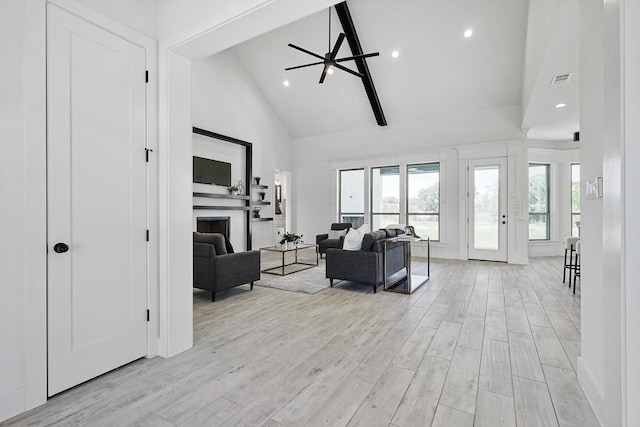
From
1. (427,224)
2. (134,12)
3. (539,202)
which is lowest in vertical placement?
(427,224)

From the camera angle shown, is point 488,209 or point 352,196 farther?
point 352,196

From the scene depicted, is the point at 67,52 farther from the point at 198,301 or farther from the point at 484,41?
the point at 484,41

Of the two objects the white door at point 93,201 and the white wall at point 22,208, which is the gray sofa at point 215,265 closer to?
the white door at point 93,201

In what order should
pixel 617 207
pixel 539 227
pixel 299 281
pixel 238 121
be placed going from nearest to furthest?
pixel 617 207 → pixel 299 281 → pixel 539 227 → pixel 238 121

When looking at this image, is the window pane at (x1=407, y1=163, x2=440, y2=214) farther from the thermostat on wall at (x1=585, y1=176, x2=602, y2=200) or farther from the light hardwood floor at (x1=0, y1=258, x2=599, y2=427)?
the thermostat on wall at (x1=585, y1=176, x2=602, y2=200)

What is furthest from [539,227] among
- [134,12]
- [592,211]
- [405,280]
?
[134,12]

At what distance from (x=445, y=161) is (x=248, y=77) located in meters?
5.51

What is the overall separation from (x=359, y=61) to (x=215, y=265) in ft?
17.2

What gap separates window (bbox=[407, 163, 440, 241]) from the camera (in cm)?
764

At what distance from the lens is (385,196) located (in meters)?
8.43

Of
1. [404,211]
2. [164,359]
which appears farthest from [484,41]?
[164,359]

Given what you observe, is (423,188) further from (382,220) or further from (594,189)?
(594,189)

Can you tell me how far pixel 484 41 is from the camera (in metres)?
5.75

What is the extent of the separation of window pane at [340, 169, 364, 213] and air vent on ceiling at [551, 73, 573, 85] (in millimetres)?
4974
